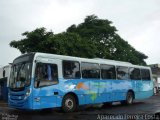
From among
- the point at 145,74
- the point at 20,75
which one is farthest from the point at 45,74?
the point at 145,74

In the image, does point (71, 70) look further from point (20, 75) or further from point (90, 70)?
point (20, 75)

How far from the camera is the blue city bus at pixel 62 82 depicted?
46.1 ft

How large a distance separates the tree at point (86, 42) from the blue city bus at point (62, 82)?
35.8ft

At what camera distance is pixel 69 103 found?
1573 cm

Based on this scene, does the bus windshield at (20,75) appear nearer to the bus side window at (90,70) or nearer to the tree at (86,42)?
the bus side window at (90,70)

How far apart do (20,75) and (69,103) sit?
288 cm

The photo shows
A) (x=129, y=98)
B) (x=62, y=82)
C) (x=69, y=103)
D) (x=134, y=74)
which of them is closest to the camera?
(x=62, y=82)

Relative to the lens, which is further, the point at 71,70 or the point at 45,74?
the point at 71,70

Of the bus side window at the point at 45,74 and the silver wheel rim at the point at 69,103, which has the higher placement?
the bus side window at the point at 45,74

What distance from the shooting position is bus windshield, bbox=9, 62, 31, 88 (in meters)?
14.1

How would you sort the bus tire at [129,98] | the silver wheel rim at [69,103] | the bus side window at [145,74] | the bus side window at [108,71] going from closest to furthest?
the silver wheel rim at [69,103] < the bus side window at [108,71] < the bus tire at [129,98] < the bus side window at [145,74]

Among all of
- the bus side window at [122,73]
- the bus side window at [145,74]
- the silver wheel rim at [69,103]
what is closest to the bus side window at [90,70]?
the silver wheel rim at [69,103]

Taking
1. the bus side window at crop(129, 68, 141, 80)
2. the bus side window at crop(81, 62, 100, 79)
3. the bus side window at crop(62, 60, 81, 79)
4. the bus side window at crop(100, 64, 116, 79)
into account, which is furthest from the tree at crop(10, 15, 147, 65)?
the bus side window at crop(62, 60, 81, 79)

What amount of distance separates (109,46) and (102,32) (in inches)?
94.8
